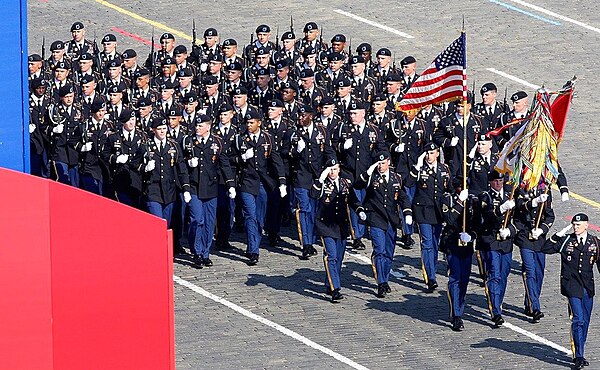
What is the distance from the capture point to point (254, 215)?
23.3 metres

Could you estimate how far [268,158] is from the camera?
23625 mm

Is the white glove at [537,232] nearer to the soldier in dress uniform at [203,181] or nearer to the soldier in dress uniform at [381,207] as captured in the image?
the soldier in dress uniform at [381,207]

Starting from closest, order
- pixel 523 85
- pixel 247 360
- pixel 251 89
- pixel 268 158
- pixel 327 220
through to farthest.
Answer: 1. pixel 247 360
2. pixel 327 220
3. pixel 268 158
4. pixel 251 89
5. pixel 523 85

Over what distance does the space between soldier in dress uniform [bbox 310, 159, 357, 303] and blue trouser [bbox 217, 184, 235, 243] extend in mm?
2333

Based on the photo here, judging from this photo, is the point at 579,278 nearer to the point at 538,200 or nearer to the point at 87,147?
the point at 538,200

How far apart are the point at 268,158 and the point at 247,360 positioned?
4.73m

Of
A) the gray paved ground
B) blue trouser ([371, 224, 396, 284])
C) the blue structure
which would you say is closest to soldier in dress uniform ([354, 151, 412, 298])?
blue trouser ([371, 224, 396, 284])

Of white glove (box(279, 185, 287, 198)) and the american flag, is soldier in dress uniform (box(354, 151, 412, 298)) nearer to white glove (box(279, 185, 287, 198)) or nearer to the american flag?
the american flag

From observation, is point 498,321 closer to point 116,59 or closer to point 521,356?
point 521,356

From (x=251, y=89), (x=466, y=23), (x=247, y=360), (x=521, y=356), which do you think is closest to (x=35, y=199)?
(x=247, y=360)

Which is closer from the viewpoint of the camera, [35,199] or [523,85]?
[35,199]

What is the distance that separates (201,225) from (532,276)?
474 cm

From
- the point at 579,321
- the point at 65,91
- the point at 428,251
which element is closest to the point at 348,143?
the point at 428,251

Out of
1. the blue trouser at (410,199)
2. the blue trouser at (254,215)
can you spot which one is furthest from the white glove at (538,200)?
the blue trouser at (254,215)
